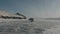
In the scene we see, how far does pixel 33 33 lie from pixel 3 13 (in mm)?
4043

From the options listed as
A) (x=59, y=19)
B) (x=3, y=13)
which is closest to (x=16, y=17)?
(x=3, y=13)

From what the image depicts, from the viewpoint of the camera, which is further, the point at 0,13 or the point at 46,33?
the point at 0,13

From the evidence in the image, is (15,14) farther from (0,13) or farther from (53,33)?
(53,33)

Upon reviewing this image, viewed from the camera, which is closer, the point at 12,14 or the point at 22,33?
the point at 22,33

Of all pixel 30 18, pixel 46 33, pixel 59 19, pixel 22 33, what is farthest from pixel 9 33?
pixel 59 19

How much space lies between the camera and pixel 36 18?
6840 mm

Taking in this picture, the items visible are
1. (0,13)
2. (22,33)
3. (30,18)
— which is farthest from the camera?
(0,13)

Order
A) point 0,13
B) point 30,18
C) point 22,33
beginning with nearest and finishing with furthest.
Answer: point 22,33 → point 30,18 → point 0,13

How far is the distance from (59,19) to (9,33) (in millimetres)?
3786

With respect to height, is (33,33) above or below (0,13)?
below

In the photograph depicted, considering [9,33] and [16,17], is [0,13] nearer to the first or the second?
Result: [16,17]

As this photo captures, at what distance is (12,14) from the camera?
7758 mm

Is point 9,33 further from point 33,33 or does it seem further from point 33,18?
point 33,18

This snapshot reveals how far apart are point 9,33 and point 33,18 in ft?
10.1
